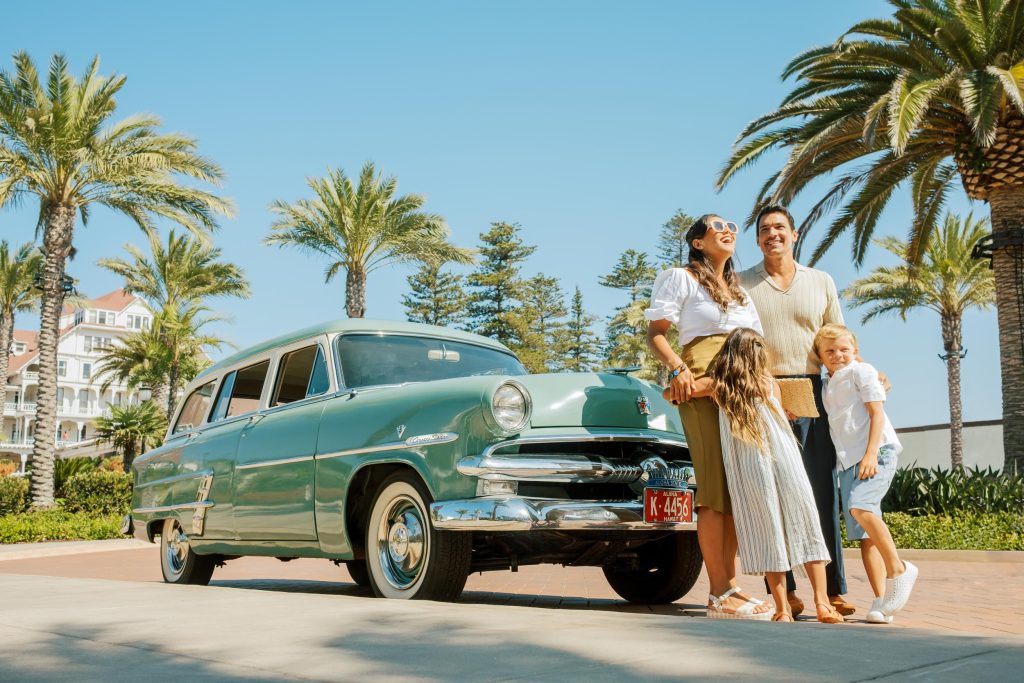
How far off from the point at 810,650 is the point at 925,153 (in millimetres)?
14512

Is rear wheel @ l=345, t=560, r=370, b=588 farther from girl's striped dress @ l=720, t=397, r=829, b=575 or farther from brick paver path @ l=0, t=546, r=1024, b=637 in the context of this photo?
girl's striped dress @ l=720, t=397, r=829, b=575

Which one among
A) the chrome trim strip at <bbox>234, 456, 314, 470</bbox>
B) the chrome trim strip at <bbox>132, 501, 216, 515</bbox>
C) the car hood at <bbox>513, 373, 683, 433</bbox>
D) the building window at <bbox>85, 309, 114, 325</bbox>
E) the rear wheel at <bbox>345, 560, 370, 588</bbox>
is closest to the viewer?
the car hood at <bbox>513, 373, 683, 433</bbox>

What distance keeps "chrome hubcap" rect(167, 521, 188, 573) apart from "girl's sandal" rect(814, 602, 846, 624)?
4.91 meters

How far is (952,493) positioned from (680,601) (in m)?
7.92

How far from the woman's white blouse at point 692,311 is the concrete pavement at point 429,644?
1618 millimetres

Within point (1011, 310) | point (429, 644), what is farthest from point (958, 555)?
point (429, 644)

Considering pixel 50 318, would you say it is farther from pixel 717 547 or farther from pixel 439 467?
pixel 717 547

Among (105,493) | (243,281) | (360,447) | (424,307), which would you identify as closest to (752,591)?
(360,447)

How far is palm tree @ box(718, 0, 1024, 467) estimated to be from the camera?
13344mm

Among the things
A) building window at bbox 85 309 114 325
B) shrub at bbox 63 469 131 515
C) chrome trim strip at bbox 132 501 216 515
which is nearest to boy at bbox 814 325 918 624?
chrome trim strip at bbox 132 501 216 515

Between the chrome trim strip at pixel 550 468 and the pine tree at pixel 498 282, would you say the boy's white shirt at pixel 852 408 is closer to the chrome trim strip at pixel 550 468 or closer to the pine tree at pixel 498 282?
the chrome trim strip at pixel 550 468

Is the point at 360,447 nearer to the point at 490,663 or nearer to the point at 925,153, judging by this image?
the point at 490,663

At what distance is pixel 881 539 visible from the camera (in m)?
4.66

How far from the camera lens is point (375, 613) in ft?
12.9
